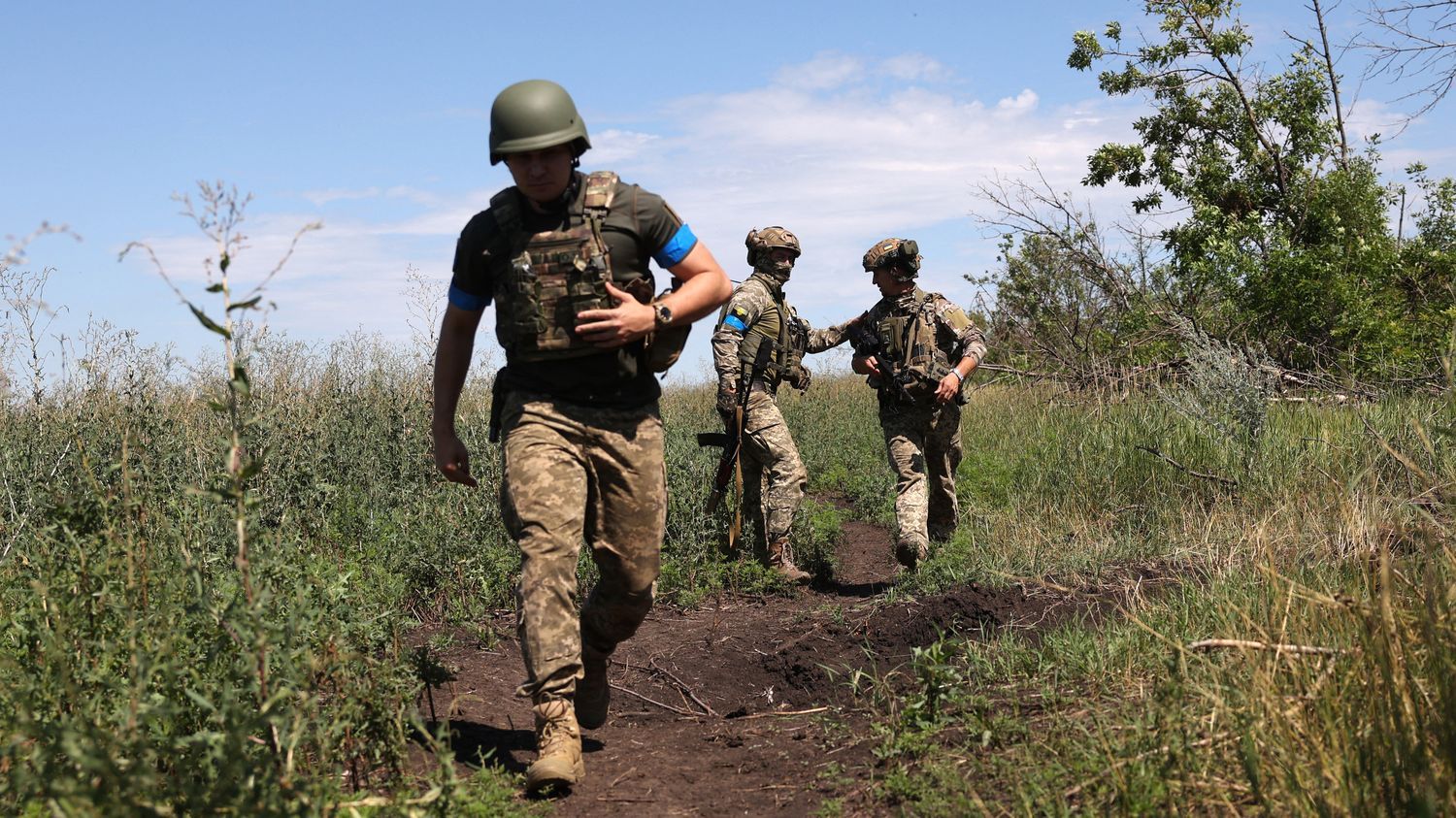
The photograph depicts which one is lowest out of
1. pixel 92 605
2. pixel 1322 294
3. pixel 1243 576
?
pixel 1243 576

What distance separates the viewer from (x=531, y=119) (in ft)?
13.0

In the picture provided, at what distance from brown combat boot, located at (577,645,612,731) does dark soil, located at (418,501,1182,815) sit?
15cm

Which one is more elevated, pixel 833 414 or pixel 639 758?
pixel 833 414

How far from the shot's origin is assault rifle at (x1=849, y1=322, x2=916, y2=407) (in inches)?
304

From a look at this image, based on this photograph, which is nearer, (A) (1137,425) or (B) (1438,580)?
(B) (1438,580)

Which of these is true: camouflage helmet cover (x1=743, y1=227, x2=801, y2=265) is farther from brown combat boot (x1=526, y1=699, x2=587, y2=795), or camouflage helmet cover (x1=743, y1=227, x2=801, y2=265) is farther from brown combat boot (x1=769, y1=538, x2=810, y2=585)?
brown combat boot (x1=526, y1=699, x2=587, y2=795)

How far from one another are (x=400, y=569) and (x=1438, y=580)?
4988 mm

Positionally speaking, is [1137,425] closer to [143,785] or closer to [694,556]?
[694,556]

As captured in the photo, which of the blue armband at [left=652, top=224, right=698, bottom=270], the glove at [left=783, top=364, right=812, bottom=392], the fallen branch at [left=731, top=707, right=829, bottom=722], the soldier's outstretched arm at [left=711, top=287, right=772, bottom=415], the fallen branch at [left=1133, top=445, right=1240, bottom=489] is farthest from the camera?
the glove at [left=783, top=364, right=812, bottom=392]

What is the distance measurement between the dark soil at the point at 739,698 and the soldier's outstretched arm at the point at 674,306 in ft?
4.34

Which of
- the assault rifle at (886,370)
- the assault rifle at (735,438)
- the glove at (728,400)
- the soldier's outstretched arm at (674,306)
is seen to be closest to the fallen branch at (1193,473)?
the assault rifle at (886,370)

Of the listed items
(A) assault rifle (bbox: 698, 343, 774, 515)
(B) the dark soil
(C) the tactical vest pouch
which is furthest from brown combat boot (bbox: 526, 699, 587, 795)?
(A) assault rifle (bbox: 698, 343, 774, 515)

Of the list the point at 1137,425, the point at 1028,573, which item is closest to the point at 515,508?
the point at 1028,573

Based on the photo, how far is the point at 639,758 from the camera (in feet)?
15.1
